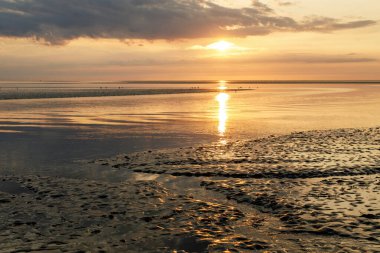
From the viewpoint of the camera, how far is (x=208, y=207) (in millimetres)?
12227

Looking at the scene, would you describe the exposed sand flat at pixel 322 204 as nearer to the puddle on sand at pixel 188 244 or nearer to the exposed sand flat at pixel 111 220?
the exposed sand flat at pixel 111 220

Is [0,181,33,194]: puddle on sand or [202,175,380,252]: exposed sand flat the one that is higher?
[202,175,380,252]: exposed sand flat

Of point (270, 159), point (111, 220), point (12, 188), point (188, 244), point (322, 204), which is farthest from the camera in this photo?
point (270, 159)

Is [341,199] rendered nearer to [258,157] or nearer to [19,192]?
[258,157]

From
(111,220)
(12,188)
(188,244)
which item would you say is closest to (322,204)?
(188,244)

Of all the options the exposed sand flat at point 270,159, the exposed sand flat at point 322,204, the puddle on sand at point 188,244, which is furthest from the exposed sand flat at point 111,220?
the exposed sand flat at point 270,159

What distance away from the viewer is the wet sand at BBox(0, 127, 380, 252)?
9.48m

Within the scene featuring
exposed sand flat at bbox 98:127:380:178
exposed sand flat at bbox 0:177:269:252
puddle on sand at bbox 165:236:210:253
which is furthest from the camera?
exposed sand flat at bbox 98:127:380:178

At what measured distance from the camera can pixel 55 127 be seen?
3195 centimetres

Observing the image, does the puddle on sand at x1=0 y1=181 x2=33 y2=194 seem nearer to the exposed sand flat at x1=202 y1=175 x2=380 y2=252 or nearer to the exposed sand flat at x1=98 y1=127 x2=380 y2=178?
the exposed sand flat at x1=98 y1=127 x2=380 y2=178

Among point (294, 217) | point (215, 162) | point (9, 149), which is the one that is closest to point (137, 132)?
point (9, 149)

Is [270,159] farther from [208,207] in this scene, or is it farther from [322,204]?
[208,207]

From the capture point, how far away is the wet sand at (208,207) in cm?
948

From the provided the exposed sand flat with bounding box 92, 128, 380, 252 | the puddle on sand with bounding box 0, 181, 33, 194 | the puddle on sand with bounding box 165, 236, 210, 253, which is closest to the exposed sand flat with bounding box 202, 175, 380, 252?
the exposed sand flat with bounding box 92, 128, 380, 252
